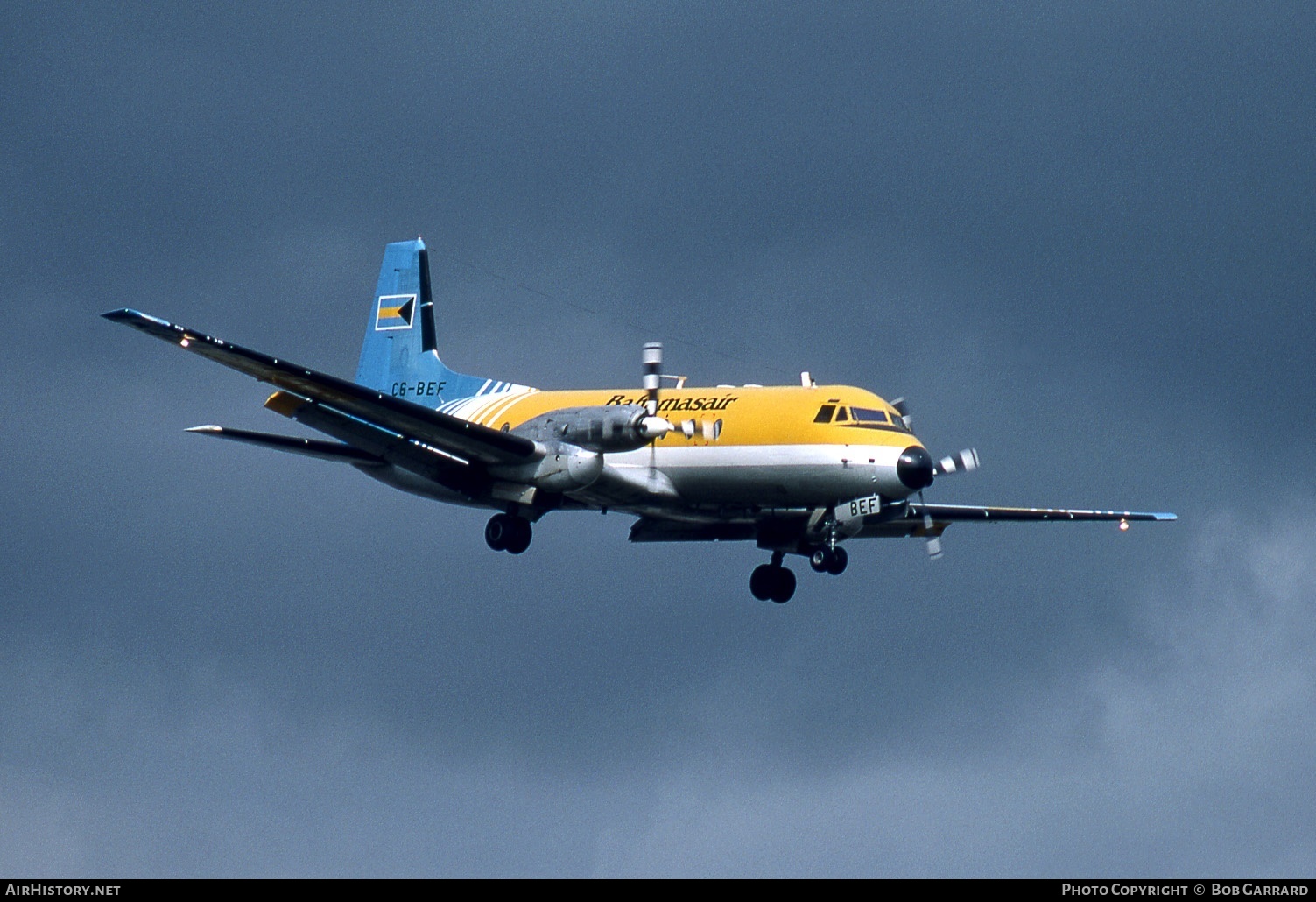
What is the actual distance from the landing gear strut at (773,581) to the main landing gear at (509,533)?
6472 mm

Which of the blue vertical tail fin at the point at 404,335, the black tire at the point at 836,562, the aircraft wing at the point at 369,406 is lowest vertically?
the black tire at the point at 836,562

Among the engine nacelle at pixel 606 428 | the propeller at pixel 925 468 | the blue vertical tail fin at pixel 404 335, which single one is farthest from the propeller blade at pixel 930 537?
the blue vertical tail fin at pixel 404 335

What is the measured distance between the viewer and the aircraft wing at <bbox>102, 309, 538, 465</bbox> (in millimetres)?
39188

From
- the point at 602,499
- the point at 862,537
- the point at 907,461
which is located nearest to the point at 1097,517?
the point at 862,537

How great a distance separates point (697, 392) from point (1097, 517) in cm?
1117

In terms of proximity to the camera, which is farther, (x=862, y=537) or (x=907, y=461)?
(x=862, y=537)

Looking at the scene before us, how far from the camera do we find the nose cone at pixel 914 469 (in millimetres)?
42344

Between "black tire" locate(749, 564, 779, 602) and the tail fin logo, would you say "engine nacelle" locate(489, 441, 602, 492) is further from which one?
the tail fin logo

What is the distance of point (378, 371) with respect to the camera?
5259cm

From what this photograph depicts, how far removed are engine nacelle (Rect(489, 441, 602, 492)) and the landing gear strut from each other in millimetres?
6356

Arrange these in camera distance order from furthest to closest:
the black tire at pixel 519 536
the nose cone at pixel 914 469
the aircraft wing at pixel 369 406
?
the black tire at pixel 519 536
the nose cone at pixel 914 469
the aircraft wing at pixel 369 406

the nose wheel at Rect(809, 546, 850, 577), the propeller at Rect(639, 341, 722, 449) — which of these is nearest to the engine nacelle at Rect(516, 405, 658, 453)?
the propeller at Rect(639, 341, 722, 449)

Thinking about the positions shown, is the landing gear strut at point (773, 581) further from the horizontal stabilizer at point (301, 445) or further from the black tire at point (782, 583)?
the horizontal stabilizer at point (301, 445)
